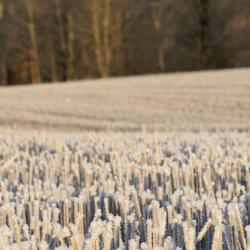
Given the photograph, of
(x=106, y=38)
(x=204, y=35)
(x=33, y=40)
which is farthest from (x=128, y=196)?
(x=33, y=40)

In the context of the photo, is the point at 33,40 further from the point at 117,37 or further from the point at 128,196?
the point at 128,196

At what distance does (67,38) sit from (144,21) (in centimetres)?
374

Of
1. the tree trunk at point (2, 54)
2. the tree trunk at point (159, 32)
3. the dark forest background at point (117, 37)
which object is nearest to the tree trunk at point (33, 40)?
the dark forest background at point (117, 37)

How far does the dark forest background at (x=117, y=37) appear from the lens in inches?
758

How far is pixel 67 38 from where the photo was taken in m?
22.9

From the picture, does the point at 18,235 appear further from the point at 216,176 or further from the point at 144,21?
the point at 144,21

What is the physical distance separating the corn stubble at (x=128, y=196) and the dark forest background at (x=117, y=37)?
1647cm

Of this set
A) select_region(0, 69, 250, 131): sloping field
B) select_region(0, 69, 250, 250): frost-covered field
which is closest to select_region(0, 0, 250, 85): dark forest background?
select_region(0, 69, 250, 131): sloping field

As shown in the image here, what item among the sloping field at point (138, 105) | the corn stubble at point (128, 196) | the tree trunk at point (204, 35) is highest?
the tree trunk at point (204, 35)

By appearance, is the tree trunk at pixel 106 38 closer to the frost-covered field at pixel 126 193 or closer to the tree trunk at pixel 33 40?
the tree trunk at pixel 33 40

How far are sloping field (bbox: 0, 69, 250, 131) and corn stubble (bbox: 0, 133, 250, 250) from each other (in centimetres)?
331

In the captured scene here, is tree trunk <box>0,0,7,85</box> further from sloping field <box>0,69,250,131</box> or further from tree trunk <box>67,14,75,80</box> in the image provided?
sloping field <box>0,69,250,131</box>

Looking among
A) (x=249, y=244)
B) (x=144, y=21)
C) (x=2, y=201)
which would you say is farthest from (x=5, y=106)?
(x=144, y=21)

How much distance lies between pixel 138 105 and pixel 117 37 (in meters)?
14.5
